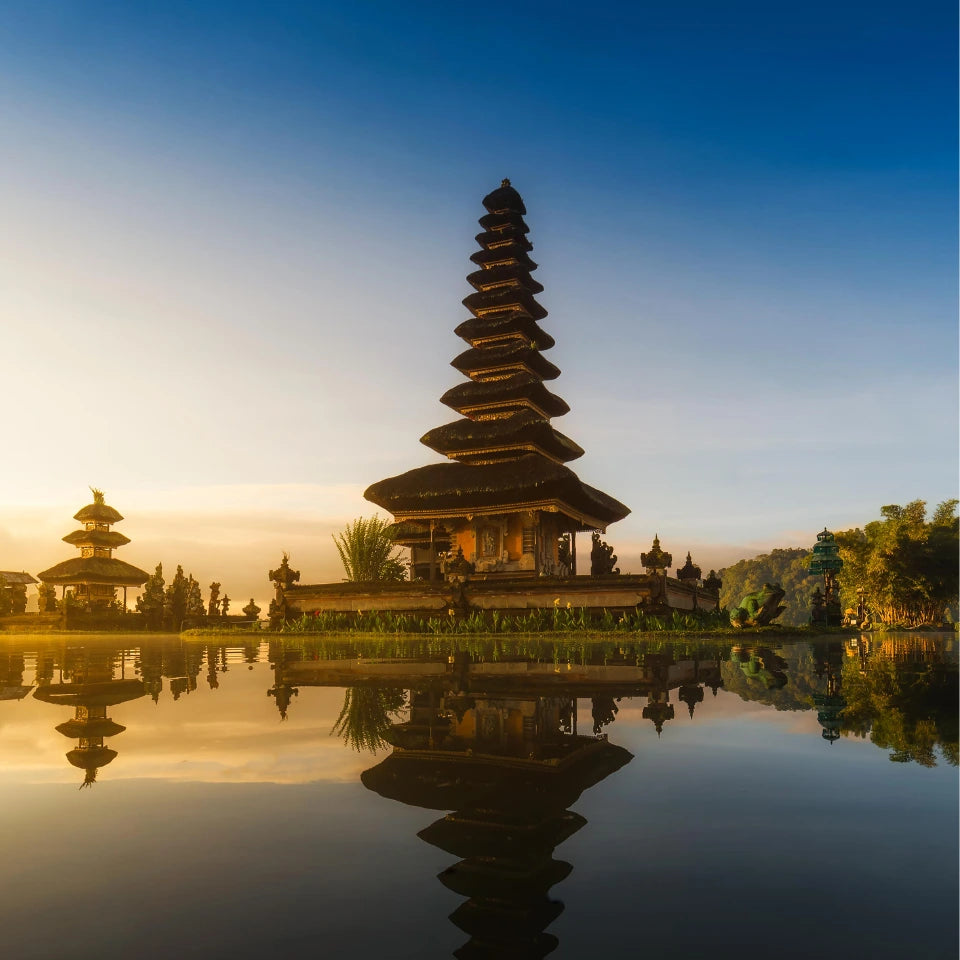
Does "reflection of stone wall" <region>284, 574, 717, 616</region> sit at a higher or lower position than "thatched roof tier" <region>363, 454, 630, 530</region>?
lower

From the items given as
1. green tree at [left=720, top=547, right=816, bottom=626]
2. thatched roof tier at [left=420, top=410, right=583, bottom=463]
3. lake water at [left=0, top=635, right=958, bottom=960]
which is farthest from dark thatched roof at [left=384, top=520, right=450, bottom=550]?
green tree at [left=720, top=547, right=816, bottom=626]

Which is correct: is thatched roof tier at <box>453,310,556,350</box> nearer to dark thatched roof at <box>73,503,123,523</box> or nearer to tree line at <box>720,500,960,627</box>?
tree line at <box>720,500,960,627</box>

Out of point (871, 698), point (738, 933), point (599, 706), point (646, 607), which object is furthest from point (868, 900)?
point (646, 607)

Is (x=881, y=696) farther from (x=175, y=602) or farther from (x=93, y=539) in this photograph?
(x=93, y=539)

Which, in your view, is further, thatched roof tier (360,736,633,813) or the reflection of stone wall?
the reflection of stone wall

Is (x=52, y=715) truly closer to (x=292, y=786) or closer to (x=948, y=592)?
(x=292, y=786)

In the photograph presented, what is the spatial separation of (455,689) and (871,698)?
386 cm

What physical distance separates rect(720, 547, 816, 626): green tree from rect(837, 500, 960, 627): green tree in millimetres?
64373

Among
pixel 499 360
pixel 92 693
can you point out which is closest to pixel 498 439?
pixel 499 360

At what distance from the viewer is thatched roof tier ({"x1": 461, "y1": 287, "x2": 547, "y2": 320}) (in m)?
37.9

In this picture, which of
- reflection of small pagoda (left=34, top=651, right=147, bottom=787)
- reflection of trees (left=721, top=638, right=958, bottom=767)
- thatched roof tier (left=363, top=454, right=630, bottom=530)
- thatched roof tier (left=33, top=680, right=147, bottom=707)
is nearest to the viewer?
reflection of small pagoda (left=34, top=651, right=147, bottom=787)

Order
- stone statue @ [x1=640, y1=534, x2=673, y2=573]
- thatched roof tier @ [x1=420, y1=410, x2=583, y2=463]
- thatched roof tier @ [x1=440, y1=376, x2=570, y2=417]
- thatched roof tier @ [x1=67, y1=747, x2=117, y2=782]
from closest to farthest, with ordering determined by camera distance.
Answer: thatched roof tier @ [x1=67, y1=747, x2=117, y2=782]
stone statue @ [x1=640, y1=534, x2=673, y2=573]
thatched roof tier @ [x1=420, y1=410, x2=583, y2=463]
thatched roof tier @ [x1=440, y1=376, x2=570, y2=417]

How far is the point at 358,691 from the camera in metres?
7.75

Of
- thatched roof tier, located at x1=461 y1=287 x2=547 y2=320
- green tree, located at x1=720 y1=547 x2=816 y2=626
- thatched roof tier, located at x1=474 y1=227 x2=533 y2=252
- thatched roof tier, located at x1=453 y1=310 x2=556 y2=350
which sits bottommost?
green tree, located at x1=720 y1=547 x2=816 y2=626
